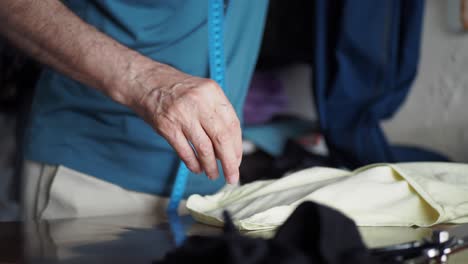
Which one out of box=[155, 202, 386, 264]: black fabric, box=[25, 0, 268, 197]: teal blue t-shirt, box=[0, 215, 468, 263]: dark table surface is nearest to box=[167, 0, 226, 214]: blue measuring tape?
box=[25, 0, 268, 197]: teal blue t-shirt

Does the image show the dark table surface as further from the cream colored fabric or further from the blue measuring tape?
the blue measuring tape

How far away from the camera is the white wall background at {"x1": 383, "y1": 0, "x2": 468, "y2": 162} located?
61.2 inches

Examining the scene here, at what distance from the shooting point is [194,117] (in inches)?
32.6

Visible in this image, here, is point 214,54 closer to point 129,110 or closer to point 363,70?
point 129,110

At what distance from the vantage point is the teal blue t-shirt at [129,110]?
115 centimetres

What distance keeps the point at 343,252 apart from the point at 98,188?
81 centimetres

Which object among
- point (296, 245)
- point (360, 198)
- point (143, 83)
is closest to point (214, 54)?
point (143, 83)

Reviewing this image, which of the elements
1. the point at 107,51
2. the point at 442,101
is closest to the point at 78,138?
the point at 107,51

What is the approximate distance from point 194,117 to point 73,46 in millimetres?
245

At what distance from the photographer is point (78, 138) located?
1.22m

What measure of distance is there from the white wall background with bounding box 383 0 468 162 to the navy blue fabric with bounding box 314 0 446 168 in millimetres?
132

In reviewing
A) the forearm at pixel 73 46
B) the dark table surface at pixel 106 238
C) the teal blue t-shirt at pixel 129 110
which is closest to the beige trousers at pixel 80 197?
the teal blue t-shirt at pixel 129 110

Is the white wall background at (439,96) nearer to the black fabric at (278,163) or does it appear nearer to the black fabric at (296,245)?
the black fabric at (278,163)

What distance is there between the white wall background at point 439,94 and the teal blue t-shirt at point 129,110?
2.07 feet
